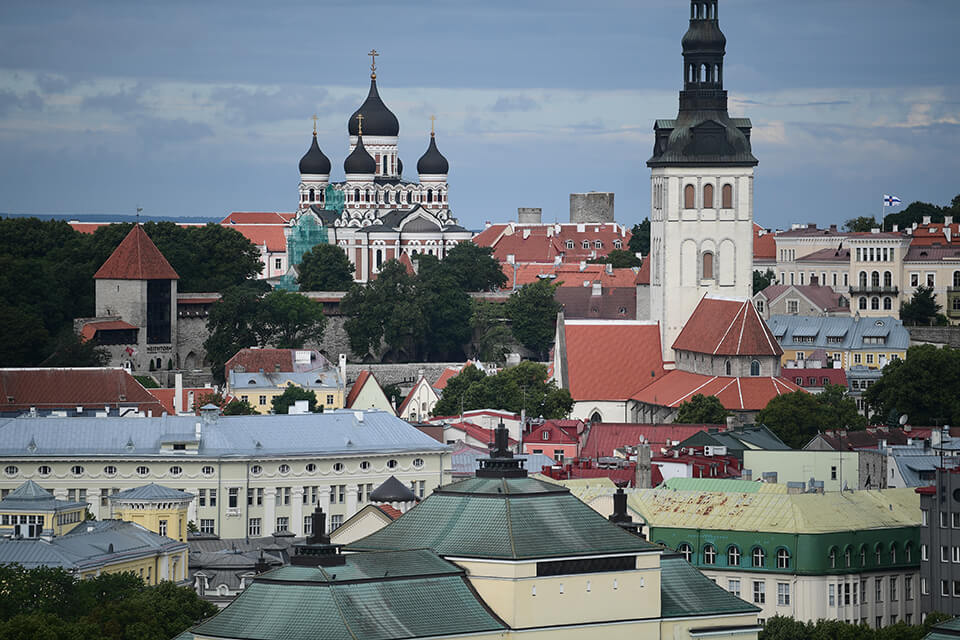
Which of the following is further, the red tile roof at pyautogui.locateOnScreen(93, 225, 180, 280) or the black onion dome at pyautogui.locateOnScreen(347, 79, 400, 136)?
the black onion dome at pyautogui.locateOnScreen(347, 79, 400, 136)

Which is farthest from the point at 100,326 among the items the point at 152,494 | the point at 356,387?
the point at 152,494

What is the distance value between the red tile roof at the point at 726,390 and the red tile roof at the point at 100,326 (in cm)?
2820

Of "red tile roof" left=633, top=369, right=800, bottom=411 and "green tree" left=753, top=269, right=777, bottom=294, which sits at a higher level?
"green tree" left=753, top=269, right=777, bottom=294

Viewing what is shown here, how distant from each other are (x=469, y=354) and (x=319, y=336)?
957cm

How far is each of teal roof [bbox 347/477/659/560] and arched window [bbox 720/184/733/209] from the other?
193 feet

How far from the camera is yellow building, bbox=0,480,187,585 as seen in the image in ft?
230

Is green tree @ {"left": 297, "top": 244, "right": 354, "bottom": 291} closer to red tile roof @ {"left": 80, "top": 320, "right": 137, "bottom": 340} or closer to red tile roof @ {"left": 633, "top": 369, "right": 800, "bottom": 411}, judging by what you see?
red tile roof @ {"left": 80, "top": 320, "right": 137, "bottom": 340}

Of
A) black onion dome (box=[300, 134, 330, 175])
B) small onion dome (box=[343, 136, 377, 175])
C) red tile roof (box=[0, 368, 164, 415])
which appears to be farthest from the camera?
black onion dome (box=[300, 134, 330, 175])

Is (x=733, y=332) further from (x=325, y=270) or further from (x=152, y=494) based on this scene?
(x=325, y=270)

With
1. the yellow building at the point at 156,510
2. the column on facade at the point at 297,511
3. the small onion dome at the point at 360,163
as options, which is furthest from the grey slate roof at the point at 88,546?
the small onion dome at the point at 360,163

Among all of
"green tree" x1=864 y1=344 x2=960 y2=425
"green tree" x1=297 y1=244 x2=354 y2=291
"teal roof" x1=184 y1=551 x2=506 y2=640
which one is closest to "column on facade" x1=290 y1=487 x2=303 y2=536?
"green tree" x1=864 y1=344 x2=960 y2=425

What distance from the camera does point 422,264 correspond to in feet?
519

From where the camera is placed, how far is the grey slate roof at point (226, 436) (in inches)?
3679

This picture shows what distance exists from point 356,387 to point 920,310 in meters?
33.3
